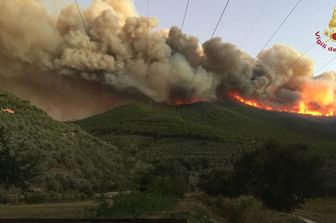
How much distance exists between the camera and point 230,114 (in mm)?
195250

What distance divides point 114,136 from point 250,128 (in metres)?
48.7

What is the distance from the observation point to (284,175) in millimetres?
44719

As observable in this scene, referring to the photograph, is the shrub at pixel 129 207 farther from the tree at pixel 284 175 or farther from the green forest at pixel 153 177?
the tree at pixel 284 175

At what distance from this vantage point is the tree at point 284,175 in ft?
145

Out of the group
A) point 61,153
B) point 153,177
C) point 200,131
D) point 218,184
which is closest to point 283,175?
point 218,184

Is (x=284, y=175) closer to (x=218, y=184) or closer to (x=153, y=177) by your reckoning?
(x=218, y=184)

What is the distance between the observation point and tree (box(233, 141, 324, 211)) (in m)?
44.3

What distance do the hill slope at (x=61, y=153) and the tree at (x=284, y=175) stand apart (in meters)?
14.2

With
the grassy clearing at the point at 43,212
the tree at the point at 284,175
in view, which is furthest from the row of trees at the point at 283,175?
the grassy clearing at the point at 43,212

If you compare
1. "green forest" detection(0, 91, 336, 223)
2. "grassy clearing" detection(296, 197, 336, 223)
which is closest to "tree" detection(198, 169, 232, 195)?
"green forest" detection(0, 91, 336, 223)

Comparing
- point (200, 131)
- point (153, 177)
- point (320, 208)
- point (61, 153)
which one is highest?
point (200, 131)

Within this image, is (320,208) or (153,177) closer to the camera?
(153,177)

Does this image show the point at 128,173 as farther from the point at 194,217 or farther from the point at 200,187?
the point at 194,217

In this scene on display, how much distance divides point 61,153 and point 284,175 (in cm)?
2889
